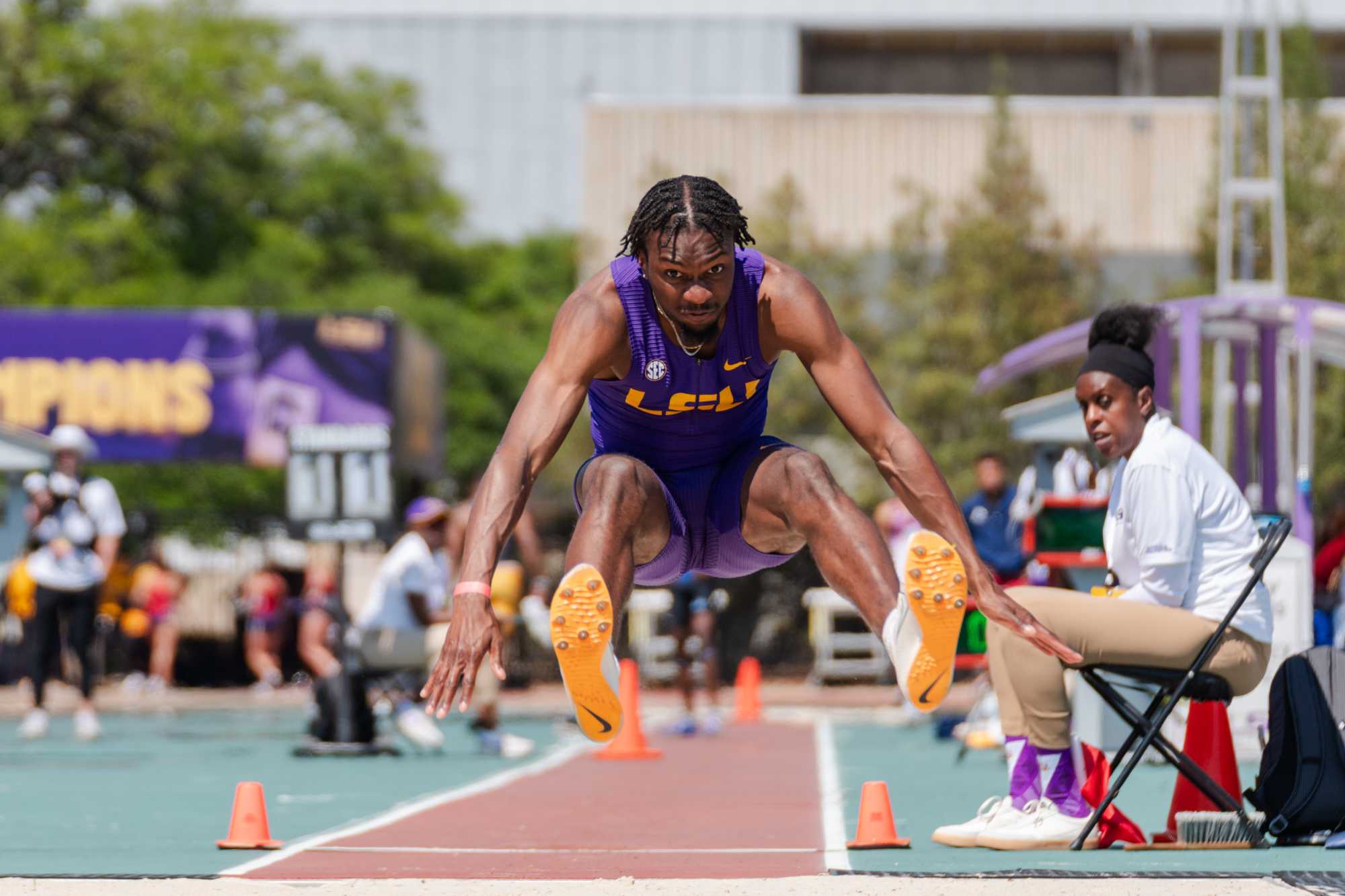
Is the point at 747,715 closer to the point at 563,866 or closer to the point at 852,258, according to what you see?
the point at 563,866

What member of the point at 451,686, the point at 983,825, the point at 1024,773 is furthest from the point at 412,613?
the point at 451,686

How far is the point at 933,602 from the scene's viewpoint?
17.1ft

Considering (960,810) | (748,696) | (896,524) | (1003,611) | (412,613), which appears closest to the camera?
(1003,611)

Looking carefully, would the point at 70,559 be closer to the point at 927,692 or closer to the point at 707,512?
the point at 707,512

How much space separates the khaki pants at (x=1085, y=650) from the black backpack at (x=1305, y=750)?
0.15 metres

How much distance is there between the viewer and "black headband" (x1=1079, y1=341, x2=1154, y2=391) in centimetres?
683

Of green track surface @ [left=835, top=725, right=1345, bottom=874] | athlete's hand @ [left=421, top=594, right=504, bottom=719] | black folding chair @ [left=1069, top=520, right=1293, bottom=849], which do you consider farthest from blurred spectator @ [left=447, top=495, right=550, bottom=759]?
athlete's hand @ [left=421, top=594, right=504, bottom=719]

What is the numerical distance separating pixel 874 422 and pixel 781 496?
0.37 meters

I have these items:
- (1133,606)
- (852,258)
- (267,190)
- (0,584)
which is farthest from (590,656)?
(267,190)

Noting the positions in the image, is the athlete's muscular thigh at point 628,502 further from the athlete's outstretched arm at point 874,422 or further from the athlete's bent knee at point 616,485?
the athlete's outstretched arm at point 874,422

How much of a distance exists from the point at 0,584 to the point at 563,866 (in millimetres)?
14695

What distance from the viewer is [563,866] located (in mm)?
6324

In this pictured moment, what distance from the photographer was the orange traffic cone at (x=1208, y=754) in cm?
696

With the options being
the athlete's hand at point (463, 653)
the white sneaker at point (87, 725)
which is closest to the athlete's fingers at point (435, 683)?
the athlete's hand at point (463, 653)
